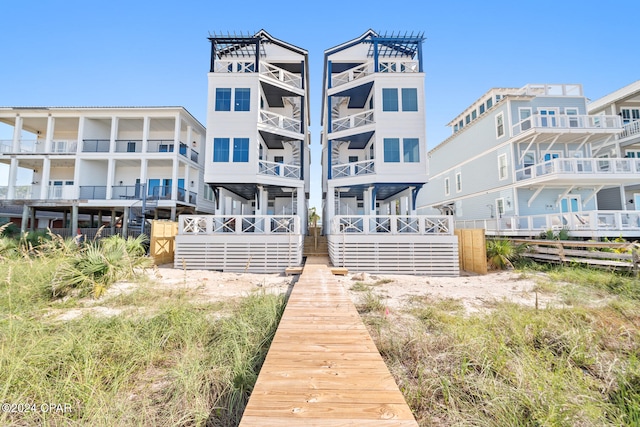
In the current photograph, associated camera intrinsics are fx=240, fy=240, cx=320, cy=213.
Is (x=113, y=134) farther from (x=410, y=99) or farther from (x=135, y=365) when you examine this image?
(x=135, y=365)

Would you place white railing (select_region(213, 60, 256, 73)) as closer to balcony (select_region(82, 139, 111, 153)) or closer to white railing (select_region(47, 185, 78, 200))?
balcony (select_region(82, 139, 111, 153))

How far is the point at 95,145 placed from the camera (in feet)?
62.1

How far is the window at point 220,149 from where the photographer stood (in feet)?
45.8

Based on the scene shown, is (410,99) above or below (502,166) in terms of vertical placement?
above

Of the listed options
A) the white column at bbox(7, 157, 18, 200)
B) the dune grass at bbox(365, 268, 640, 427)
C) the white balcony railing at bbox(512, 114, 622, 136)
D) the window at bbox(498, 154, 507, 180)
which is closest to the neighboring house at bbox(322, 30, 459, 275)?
the dune grass at bbox(365, 268, 640, 427)

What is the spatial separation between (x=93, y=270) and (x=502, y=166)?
956 inches

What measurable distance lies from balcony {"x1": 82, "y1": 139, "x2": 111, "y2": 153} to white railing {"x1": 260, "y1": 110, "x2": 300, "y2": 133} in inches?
545

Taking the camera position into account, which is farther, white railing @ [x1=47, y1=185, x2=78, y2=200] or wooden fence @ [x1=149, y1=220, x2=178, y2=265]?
white railing @ [x1=47, y1=185, x2=78, y2=200]

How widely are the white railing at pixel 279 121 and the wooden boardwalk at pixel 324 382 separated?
44.4 ft

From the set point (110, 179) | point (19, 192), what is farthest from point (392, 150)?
point (19, 192)

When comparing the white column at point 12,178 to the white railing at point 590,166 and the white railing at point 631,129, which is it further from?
the white railing at point 631,129

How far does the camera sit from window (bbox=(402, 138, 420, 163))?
1405 centimetres

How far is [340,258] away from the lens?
11.6 metres

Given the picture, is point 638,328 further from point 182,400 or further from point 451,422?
point 182,400
